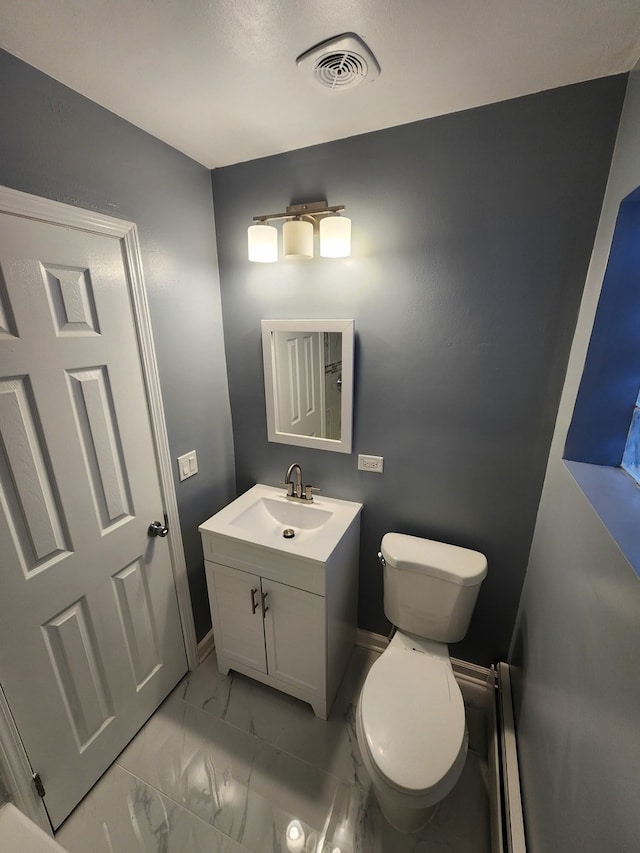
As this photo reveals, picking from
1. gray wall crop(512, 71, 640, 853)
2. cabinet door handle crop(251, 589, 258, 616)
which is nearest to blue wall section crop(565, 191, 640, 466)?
gray wall crop(512, 71, 640, 853)

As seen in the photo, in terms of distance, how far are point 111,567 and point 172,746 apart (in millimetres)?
824

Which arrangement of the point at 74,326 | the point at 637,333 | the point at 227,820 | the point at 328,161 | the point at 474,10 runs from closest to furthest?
the point at 474,10 → the point at 637,333 → the point at 74,326 → the point at 227,820 → the point at 328,161

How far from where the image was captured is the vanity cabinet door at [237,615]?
148 centimetres

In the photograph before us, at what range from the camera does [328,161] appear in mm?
1343

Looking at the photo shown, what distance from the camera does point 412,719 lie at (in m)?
1.11

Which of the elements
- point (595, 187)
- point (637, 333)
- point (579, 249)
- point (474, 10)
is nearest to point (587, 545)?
point (637, 333)

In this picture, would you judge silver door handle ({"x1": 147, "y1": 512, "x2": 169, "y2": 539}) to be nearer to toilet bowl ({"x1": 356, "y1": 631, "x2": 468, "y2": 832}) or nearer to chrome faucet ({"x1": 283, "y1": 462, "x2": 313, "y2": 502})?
chrome faucet ({"x1": 283, "y1": 462, "x2": 313, "y2": 502})

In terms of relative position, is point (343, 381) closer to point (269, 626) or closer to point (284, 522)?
point (284, 522)

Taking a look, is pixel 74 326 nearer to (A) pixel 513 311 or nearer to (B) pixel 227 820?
(A) pixel 513 311

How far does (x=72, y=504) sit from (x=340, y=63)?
4.97 ft

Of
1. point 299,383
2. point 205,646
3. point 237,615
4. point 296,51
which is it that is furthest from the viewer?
point 205,646

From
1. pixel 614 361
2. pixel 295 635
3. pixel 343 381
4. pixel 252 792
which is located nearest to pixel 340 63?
pixel 343 381

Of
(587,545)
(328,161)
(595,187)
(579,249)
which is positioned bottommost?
(587,545)

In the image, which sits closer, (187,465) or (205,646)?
(187,465)
